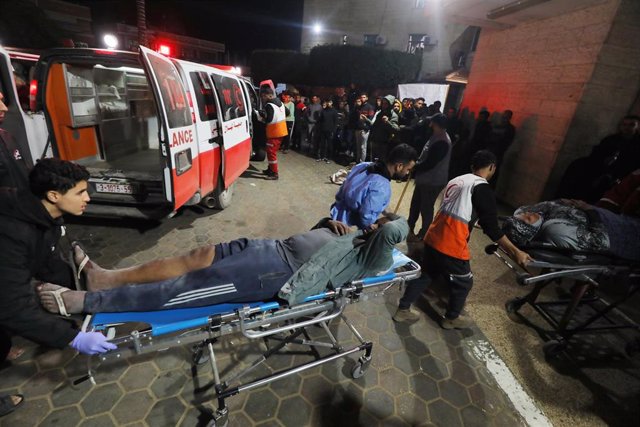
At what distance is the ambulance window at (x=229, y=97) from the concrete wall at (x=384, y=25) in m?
18.9

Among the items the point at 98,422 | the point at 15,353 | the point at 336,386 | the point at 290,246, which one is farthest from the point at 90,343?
the point at 336,386

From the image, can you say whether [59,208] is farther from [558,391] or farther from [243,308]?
[558,391]

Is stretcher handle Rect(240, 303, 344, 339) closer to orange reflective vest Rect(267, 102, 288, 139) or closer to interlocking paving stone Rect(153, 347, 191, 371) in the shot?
interlocking paving stone Rect(153, 347, 191, 371)

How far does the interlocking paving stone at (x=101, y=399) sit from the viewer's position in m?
2.13

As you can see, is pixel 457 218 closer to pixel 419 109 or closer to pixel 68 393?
pixel 68 393

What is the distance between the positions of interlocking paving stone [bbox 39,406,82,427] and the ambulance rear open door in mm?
2144

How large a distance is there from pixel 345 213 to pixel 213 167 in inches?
103

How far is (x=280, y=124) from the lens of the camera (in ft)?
22.4

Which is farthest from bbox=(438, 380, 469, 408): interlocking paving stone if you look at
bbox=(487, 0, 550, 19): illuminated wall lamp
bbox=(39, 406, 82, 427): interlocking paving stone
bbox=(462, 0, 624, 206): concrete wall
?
bbox=(487, 0, 550, 19): illuminated wall lamp

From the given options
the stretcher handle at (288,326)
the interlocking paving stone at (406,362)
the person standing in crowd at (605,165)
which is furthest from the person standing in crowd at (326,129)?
the stretcher handle at (288,326)

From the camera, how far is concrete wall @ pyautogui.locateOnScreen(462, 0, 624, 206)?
564 centimetres

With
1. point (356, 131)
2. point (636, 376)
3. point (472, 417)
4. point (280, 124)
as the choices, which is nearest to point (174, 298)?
point (472, 417)

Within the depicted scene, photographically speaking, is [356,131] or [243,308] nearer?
[243,308]

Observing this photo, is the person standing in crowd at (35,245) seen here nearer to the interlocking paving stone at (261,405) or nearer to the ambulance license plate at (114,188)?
the interlocking paving stone at (261,405)
